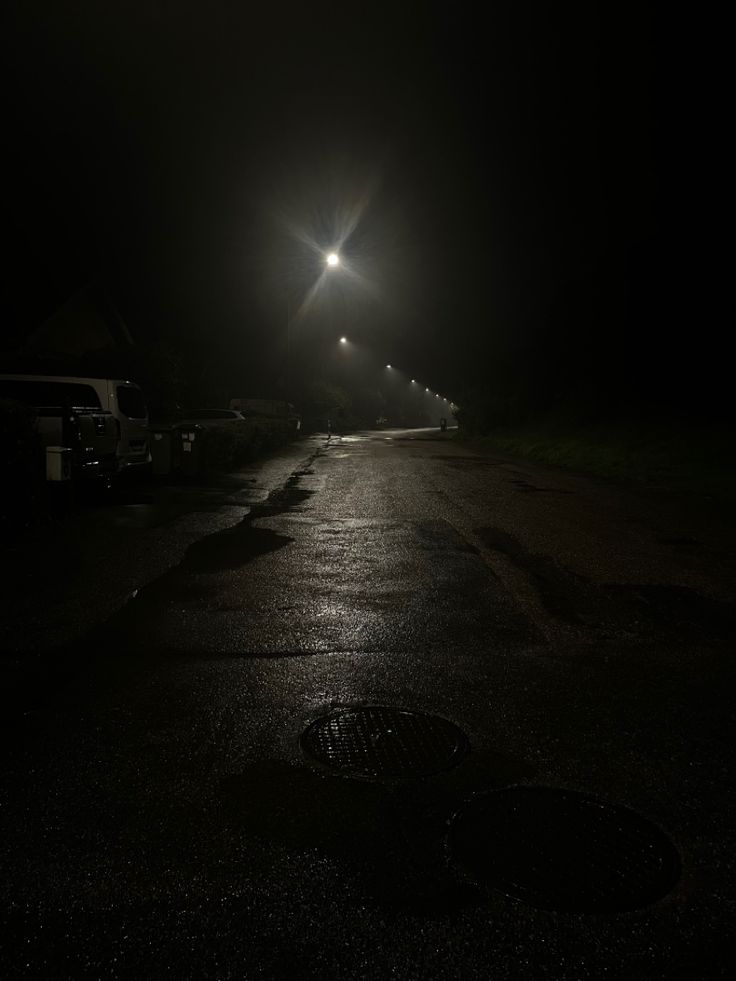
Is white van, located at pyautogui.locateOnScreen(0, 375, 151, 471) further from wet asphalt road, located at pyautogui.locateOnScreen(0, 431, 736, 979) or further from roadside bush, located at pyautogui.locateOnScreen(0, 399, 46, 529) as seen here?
wet asphalt road, located at pyautogui.locateOnScreen(0, 431, 736, 979)

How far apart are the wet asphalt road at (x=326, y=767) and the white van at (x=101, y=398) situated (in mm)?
5236

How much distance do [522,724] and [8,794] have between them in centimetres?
242

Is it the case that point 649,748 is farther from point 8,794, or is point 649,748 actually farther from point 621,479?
point 621,479

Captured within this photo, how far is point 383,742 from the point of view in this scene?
3299 mm

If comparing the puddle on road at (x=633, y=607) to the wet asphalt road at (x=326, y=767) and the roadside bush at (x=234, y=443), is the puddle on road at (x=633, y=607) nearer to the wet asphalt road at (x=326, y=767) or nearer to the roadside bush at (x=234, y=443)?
the wet asphalt road at (x=326, y=767)

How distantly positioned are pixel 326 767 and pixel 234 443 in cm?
1516

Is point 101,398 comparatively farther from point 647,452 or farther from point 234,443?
point 647,452

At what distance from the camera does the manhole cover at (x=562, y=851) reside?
88.2 inches

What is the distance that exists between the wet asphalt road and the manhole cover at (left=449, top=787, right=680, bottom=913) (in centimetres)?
5

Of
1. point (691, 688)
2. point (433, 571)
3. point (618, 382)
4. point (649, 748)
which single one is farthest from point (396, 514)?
point (618, 382)

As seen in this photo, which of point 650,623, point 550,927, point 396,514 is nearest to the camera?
point 550,927

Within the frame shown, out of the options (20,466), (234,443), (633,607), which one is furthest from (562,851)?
(234,443)

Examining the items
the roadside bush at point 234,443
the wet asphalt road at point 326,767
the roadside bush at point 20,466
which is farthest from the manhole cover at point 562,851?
the roadside bush at point 234,443

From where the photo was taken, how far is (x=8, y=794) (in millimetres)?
2777
